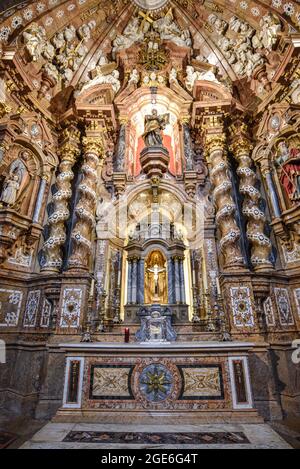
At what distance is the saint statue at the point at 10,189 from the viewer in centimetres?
648

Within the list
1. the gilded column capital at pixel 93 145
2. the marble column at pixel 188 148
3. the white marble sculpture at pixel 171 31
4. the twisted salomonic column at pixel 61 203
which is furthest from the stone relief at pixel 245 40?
the twisted salomonic column at pixel 61 203

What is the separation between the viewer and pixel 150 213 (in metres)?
8.31

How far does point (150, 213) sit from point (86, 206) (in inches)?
79.0

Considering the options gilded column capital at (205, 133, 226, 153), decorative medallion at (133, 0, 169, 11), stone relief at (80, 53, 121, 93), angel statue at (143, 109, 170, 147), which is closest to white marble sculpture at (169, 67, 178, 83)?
angel statue at (143, 109, 170, 147)

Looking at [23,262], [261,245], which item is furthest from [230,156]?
[23,262]

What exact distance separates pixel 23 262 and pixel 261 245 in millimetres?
5945

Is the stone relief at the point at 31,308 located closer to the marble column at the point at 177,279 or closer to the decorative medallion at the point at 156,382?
the decorative medallion at the point at 156,382

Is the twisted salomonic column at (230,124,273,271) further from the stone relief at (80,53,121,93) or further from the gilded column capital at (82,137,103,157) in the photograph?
the stone relief at (80,53,121,93)

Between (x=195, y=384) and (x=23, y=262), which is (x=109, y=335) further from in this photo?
(x=23, y=262)

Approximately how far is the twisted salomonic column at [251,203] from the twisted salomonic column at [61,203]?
483 cm

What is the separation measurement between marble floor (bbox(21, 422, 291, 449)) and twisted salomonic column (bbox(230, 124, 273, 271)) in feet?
11.5

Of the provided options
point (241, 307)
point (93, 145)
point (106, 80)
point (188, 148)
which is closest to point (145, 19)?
point (106, 80)

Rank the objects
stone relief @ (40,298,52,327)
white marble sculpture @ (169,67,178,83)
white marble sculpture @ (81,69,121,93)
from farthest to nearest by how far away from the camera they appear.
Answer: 1. white marble sculpture @ (169,67,178,83)
2. white marble sculpture @ (81,69,121,93)
3. stone relief @ (40,298,52,327)

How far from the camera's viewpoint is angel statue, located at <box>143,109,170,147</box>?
8.76 m
